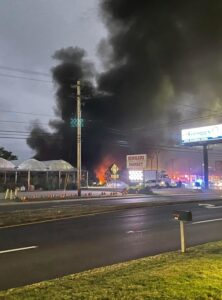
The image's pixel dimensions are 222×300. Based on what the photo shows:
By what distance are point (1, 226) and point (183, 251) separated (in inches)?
295

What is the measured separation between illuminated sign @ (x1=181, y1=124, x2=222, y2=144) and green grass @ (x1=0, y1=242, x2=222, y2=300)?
5509 cm

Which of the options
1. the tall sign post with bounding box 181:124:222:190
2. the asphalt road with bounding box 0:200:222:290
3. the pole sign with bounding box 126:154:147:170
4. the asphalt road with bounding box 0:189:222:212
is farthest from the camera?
the tall sign post with bounding box 181:124:222:190

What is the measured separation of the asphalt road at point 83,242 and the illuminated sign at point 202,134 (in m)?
46.6

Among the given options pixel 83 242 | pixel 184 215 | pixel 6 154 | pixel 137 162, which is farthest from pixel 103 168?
pixel 184 215

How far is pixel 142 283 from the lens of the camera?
5.48 m

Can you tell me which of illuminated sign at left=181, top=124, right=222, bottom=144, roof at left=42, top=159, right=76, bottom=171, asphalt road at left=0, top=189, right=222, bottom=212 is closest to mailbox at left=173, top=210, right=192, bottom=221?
asphalt road at left=0, top=189, right=222, bottom=212

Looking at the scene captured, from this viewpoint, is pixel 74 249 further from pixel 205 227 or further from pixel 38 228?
pixel 205 227

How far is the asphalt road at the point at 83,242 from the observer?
7.36 metres

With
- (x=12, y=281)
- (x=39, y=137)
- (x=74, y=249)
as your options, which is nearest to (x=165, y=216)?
(x=74, y=249)

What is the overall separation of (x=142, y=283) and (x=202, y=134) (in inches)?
2311

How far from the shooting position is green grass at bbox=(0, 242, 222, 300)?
4949 mm

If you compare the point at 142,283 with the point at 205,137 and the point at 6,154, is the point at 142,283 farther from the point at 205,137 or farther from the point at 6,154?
the point at 6,154

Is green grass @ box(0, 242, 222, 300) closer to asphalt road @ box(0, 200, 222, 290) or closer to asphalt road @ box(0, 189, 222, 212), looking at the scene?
asphalt road @ box(0, 200, 222, 290)

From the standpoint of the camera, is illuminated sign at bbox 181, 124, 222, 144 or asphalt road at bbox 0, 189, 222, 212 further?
illuminated sign at bbox 181, 124, 222, 144
